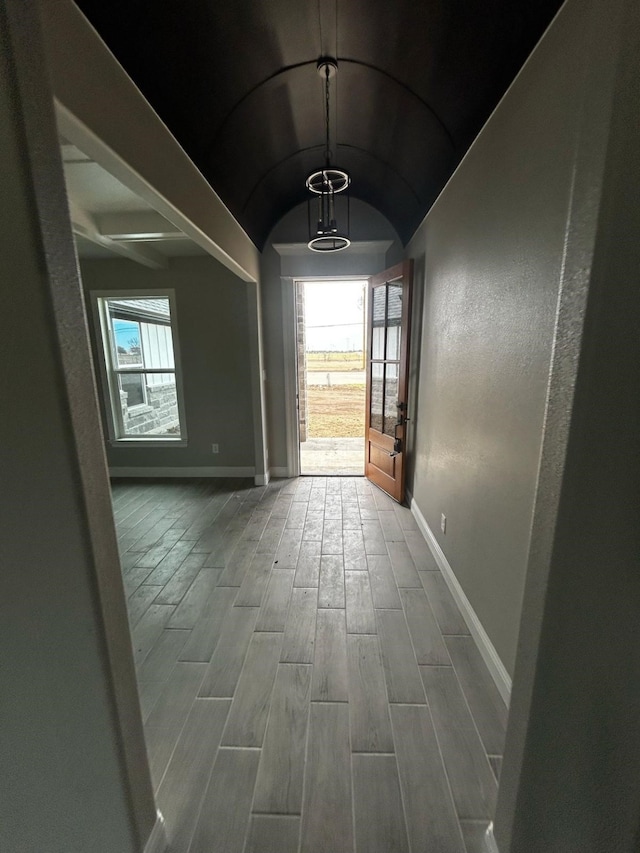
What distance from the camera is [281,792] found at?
1202 mm

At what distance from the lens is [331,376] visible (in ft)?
33.0

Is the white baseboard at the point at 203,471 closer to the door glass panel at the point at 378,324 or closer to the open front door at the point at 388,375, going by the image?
the open front door at the point at 388,375

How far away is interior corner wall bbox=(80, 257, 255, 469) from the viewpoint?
3.88m

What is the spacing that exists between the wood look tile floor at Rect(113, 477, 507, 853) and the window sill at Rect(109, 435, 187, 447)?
1.55m

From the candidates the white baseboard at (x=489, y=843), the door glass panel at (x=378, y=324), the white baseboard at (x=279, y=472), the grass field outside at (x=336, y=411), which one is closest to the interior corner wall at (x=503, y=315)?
the white baseboard at (x=489, y=843)

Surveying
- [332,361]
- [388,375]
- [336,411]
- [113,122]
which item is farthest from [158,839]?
[332,361]

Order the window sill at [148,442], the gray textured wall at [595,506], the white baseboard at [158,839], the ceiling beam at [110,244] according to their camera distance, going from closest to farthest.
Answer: the gray textured wall at [595,506], the white baseboard at [158,839], the ceiling beam at [110,244], the window sill at [148,442]

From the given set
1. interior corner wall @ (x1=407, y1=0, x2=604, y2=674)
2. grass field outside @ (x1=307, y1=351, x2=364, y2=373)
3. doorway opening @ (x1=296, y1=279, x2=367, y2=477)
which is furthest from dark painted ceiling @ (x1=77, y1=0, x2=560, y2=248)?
grass field outside @ (x1=307, y1=351, x2=364, y2=373)

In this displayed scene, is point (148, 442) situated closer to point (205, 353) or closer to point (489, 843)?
point (205, 353)

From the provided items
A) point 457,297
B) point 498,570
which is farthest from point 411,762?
point 457,297

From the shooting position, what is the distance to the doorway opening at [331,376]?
459 cm

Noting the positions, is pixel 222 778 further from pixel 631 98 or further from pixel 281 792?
pixel 631 98

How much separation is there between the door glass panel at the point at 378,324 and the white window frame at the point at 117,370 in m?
2.22

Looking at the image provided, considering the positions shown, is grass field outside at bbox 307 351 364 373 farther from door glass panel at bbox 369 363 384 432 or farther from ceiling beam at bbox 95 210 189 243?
ceiling beam at bbox 95 210 189 243
